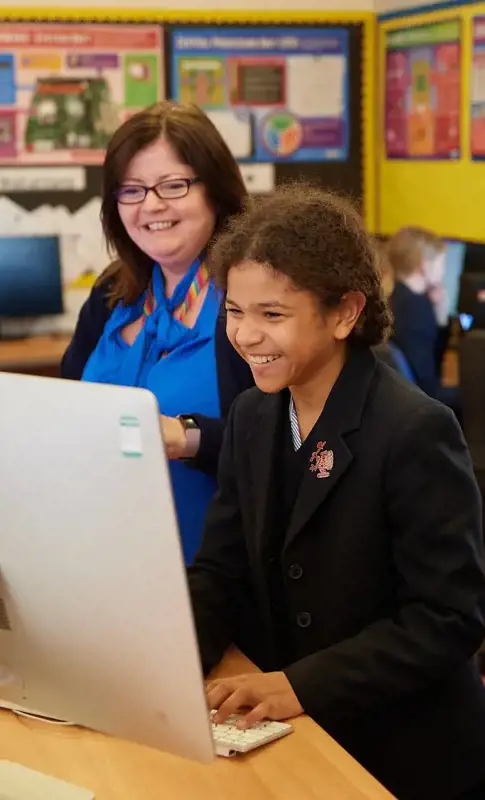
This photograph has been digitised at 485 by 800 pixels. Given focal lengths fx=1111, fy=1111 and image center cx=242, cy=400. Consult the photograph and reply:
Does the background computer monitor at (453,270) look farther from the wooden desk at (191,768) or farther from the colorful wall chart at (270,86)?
the wooden desk at (191,768)

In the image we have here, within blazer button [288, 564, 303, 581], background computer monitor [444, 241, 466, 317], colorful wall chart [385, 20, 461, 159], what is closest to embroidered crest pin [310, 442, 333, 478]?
blazer button [288, 564, 303, 581]

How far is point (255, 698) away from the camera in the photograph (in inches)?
51.4

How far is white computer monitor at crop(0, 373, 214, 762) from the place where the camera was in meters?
0.90

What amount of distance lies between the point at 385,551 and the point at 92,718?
46 centimetres

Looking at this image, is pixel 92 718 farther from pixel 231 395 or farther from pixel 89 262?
pixel 89 262

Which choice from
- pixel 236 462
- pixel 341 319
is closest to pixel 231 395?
pixel 236 462

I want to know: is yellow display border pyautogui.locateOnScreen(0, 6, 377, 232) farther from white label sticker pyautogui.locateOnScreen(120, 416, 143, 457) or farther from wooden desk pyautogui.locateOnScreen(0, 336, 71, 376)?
white label sticker pyautogui.locateOnScreen(120, 416, 143, 457)

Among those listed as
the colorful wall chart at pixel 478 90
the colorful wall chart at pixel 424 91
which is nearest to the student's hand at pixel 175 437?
the colorful wall chart at pixel 478 90

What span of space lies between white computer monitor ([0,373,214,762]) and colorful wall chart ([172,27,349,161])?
3.91 metres

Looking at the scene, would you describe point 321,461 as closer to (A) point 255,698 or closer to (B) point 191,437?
(A) point 255,698

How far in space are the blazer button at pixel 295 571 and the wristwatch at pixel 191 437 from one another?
0.41 meters

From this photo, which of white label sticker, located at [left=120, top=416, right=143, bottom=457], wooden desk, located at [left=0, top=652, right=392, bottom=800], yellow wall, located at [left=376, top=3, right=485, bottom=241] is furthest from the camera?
yellow wall, located at [left=376, top=3, right=485, bottom=241]

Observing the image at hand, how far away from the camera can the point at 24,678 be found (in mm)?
1112

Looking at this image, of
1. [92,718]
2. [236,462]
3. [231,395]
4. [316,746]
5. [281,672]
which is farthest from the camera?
[231,395]
